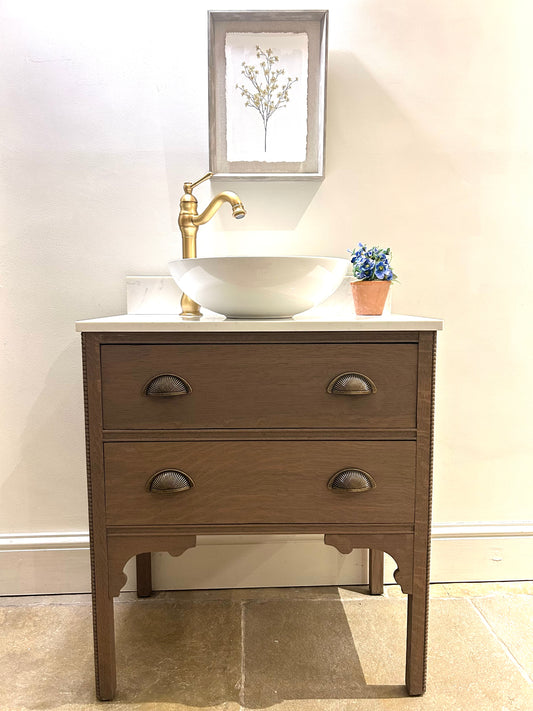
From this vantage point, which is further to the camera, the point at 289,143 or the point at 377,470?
the point at 289,143

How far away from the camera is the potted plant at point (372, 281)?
122 centimetres

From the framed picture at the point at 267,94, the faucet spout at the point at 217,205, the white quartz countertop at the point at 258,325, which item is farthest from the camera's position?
the framed picture at the point at 267,94

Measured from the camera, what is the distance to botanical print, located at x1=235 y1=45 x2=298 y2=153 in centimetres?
141

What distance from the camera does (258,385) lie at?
105 centimetres

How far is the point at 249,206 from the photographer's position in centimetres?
146

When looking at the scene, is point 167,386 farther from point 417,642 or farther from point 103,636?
point 417,642

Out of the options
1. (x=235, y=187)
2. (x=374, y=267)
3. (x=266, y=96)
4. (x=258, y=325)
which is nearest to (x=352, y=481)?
(x=258, y=325)

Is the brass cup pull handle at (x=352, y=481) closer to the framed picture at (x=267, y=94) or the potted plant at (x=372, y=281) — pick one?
the potted plant at (x=372, y=281)

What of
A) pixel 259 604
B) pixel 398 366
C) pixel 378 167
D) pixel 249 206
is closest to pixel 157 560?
pixel 259 604

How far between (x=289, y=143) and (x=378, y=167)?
253 mm

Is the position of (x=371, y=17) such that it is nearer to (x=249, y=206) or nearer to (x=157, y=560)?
(x=249, y=206)

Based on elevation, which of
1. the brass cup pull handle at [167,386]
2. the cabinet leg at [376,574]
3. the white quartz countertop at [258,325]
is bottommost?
the cabinet leg at [376,574]

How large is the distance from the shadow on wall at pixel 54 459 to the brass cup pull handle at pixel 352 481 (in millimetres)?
772

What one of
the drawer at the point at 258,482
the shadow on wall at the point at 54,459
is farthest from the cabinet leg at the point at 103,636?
the shadow on wall at the point at 54,459
